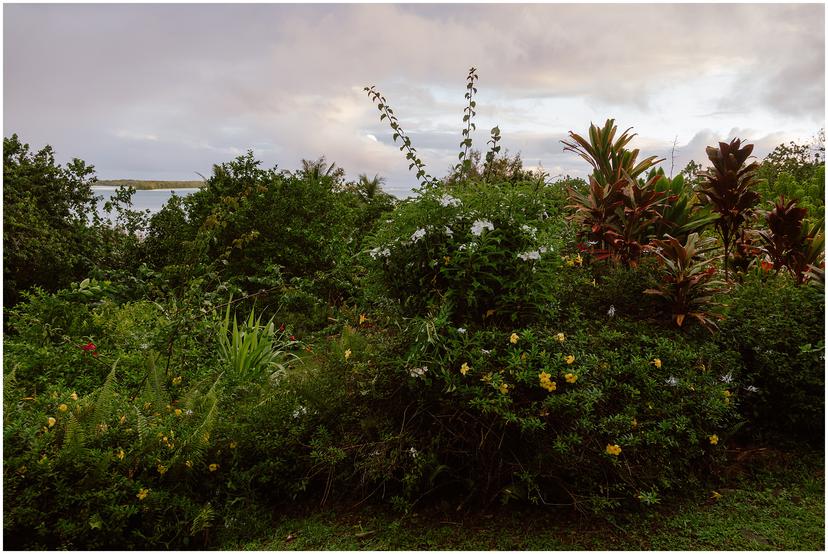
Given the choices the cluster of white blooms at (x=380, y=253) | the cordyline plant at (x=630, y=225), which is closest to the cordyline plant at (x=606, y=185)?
the cordyline plant at (x=630, y=225)

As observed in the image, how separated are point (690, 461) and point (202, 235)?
549 cm

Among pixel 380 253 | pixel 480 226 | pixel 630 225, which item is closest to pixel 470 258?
pixel 480 226

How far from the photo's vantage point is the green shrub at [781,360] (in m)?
3.71

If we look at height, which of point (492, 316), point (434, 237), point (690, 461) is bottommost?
point (690, 461)

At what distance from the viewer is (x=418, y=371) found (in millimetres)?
3012

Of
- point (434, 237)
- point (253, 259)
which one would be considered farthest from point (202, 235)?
point (434, 237)

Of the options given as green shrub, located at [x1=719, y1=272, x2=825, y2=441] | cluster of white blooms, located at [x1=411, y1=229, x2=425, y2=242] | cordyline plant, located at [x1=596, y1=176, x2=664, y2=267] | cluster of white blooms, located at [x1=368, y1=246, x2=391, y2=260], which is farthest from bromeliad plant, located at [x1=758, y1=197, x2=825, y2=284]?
cluster of white blooms, located at [x1=368, y1=246, x2=391, y2=260]

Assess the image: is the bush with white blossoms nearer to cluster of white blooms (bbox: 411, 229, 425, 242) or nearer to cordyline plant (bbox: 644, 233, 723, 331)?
cluster of white blooms (bbox: 411, 229, 425, 242)

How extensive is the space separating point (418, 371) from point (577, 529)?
3.36 feet

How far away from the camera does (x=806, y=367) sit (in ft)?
12.1

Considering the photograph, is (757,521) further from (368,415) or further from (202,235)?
(202,235)

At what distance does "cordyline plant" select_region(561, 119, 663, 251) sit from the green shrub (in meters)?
1.00

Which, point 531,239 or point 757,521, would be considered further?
point 531,239

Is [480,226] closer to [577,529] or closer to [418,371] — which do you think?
[418,371]
